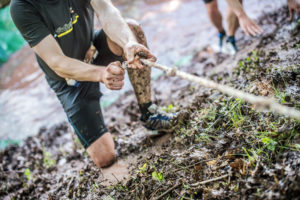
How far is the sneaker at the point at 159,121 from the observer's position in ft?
10.1

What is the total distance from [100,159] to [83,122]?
0.52m

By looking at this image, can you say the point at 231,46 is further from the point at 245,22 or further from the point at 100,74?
the point at 100,74

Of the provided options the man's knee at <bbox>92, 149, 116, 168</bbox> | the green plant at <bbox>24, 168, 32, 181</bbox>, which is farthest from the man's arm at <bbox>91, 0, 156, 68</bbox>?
the green plant at <bbox>24, 168, 32, 181</bbox>

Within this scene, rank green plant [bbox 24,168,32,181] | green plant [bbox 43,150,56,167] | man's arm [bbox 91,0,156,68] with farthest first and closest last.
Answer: green plant [bbox 43,150,56,167] → green plant [bbox 24,168,32,181] → man's arm [bbox 91,0,156,68]

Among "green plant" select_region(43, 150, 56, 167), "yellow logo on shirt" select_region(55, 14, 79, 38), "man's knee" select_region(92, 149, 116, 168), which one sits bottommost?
"green plant" select_region(43, 150, 56, 167)

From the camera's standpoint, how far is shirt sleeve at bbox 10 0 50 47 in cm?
256

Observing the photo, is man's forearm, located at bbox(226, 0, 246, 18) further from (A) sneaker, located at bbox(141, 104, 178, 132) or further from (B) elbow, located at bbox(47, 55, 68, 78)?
(B) elbow, located at bbox(47, 55, 68, 78)

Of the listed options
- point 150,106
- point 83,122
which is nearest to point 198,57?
point 150,106

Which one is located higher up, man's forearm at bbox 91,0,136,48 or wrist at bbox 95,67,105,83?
man's forearm at bbox 91,0,136,48

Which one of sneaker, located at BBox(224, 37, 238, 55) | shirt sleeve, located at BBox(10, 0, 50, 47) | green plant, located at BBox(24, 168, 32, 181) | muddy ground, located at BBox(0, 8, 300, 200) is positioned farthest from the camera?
sneaker, located at BBox(224, 37, 238, 55)

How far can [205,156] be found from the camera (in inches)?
87.3

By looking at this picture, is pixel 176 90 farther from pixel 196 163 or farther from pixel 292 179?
pixel 292 179

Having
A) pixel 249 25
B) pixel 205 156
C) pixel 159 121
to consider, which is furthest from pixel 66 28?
pixel 249 25

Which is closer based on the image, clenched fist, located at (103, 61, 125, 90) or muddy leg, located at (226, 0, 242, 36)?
clenched fist, located at (103, 61, 125, 90)
